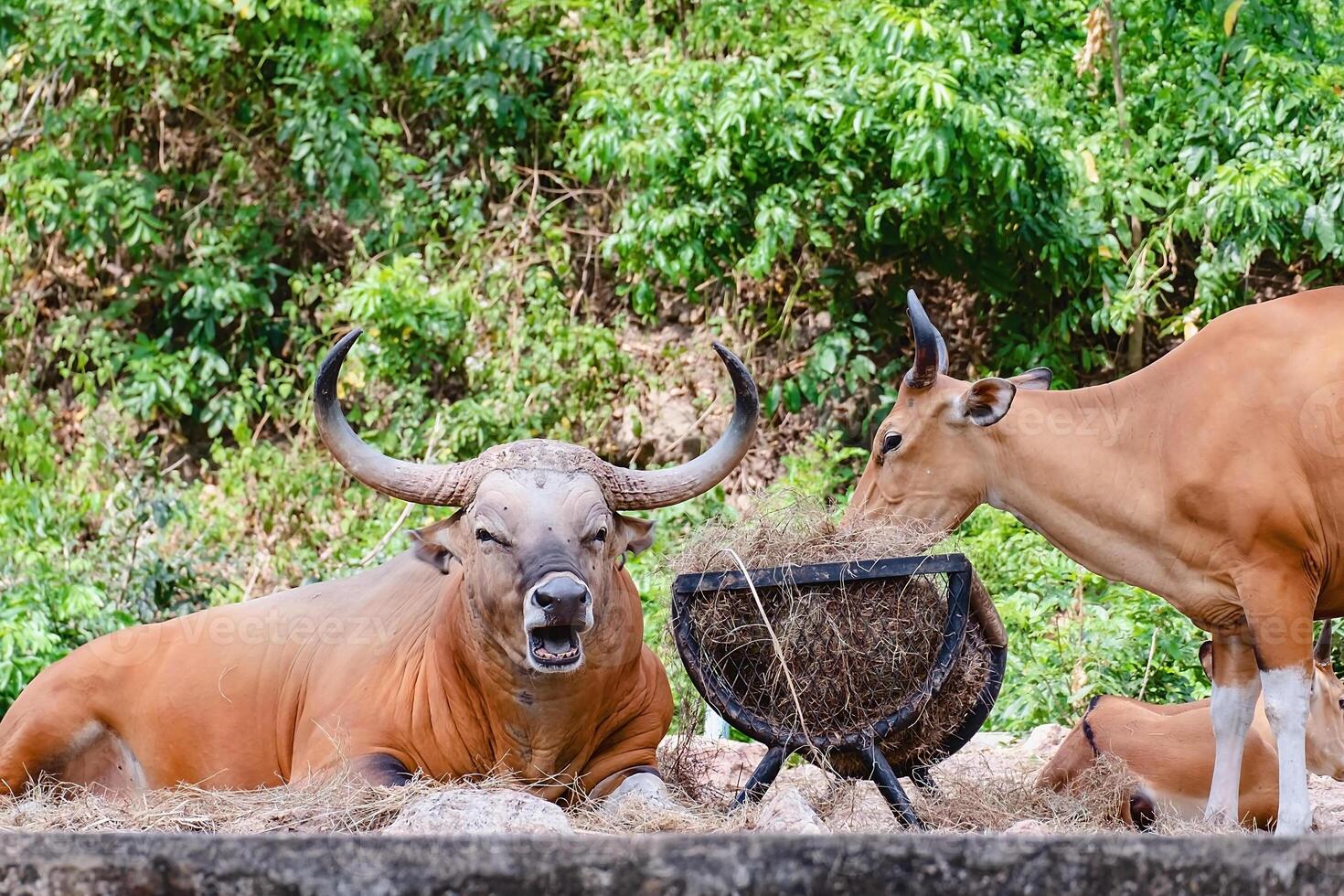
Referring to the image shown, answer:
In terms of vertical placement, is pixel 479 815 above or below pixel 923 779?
above

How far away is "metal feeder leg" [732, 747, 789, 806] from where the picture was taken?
464 cm

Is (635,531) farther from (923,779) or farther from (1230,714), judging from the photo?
(1230,714)

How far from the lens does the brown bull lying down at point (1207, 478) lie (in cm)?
487

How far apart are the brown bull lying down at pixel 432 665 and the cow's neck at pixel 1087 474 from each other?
1051 mm

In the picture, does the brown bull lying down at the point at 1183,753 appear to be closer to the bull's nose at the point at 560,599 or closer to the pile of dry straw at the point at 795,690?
the pile of dry straw at the point at 795,690

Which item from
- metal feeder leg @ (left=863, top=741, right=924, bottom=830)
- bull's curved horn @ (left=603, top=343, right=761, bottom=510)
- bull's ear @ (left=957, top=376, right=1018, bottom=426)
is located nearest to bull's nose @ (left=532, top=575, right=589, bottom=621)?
bull's curved horn @ (left=603, top=343, right=761, bottom=510)

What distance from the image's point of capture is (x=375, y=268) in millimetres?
10641

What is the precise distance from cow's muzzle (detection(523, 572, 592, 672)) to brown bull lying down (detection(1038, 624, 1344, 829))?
186 cm

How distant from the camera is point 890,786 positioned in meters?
4.59

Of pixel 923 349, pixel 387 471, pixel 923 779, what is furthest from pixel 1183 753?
pixel 387 471

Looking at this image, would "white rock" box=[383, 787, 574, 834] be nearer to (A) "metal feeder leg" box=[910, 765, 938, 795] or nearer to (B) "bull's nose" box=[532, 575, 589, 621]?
(B) "bull's nose" box=[532, 575, 589, 621]

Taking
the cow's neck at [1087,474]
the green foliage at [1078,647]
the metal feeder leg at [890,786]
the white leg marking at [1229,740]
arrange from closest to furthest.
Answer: the metal feeder leg at [890,786] < the white leg marking at [1229,740] < the cow's neck at [1087,474] < the green foliage at [1078,647]

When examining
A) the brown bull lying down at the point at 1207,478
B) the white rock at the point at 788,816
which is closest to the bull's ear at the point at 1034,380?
the brown bull lying down at the point at 1207,478

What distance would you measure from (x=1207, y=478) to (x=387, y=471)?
2635 mm
